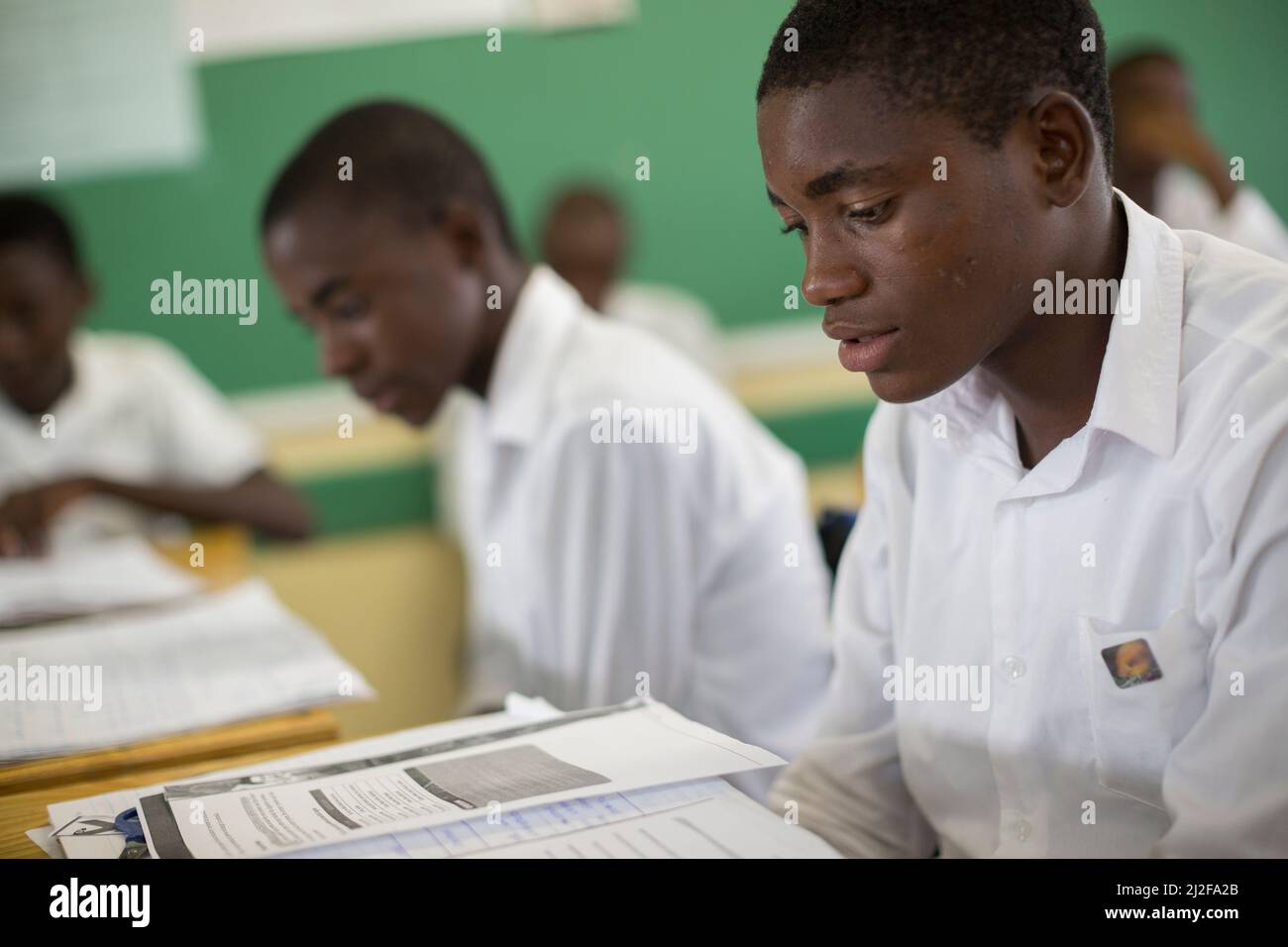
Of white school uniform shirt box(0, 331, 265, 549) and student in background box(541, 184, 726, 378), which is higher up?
student in background box(541, 184, 726, 378)

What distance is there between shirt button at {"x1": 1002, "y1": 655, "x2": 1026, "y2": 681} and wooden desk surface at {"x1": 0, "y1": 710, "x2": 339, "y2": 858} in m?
0.53

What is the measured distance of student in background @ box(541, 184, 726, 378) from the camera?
3.46 m

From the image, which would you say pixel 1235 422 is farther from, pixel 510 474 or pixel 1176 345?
pixel 510 474

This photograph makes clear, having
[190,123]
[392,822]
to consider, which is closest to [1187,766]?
[392,822]

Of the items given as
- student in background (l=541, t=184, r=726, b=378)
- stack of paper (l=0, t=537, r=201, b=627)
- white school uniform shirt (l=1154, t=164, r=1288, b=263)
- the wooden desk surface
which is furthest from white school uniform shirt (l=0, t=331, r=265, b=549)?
white school uniform shirt (l=1154, t=164, r=1288, b=263)

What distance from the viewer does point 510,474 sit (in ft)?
4.91

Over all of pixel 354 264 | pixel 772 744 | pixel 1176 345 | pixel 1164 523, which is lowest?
pixel 772 744

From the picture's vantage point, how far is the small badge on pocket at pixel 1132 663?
0.79 metres

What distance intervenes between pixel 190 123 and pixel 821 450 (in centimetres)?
173

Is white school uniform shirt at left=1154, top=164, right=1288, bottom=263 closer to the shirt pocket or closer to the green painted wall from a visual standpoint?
the green painted wall

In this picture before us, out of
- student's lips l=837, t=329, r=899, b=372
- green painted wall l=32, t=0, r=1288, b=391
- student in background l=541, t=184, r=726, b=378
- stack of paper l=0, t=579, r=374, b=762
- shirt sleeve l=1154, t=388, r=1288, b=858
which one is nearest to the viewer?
shirt sleeve l=1154, t=388, r=1288, b=858

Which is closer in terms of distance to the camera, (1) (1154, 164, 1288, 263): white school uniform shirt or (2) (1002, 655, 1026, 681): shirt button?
(2) (1002, 655, 1026, 681): shirt button

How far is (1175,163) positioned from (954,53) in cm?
248

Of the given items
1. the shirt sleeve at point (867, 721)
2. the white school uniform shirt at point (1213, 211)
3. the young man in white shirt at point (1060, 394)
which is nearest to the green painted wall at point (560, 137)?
the white school uniform shirt at point (1213, 211)
